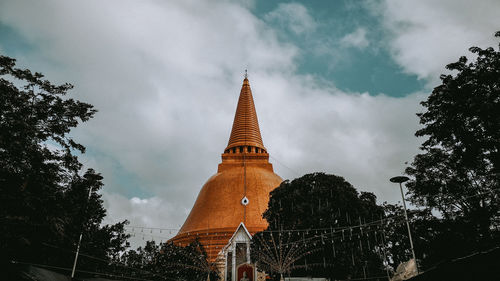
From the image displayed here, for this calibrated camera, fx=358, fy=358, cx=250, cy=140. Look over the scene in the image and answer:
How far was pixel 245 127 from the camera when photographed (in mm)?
Result: 46688

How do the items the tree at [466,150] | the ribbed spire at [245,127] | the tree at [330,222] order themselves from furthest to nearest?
the ribbed spire at [245,127] < the tree at [330,222] < the tree at [466,150]

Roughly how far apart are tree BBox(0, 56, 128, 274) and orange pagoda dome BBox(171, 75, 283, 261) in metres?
17.7

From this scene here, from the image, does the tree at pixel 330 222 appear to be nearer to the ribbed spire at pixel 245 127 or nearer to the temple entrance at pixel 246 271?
the temple entrance at pixel 246 271

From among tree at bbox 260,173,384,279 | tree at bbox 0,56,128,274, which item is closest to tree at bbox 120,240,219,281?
tree at bbox 260,173,384,279

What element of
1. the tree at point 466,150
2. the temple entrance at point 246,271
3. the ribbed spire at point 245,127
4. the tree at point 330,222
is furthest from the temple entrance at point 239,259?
the ribbed spire at point 245,127

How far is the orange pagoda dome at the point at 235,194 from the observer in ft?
107

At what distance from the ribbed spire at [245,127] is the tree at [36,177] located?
101ft

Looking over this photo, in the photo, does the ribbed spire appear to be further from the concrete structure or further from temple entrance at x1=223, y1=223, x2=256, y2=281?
temple entrance at x1=223, y1=223, x2=256, y2=281

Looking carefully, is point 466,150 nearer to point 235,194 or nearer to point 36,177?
point 36,177

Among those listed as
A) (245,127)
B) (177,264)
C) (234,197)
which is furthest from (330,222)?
(245,127)

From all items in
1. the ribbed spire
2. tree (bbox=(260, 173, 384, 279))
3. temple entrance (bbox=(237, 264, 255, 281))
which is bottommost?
temple entrance (bbox=(237, 264, 255, 281))

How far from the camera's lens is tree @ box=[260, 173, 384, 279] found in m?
21.4

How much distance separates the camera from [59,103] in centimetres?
1285

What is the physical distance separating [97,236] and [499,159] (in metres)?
19.4
